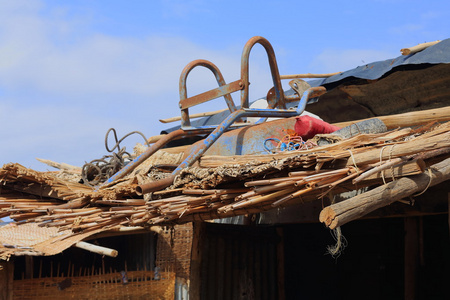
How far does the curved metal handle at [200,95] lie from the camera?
19.3 ft

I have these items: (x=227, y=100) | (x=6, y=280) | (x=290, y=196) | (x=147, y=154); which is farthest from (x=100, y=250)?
(x=290, y=196)

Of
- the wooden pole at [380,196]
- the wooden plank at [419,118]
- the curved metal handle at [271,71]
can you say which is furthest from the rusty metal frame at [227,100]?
the wooden pole at [380,196]

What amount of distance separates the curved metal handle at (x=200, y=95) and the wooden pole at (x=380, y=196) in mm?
2574

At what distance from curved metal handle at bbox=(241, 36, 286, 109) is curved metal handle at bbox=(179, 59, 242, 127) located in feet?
0.32

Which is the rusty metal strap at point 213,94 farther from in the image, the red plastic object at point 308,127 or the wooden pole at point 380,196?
the wooden pole at point 380,196

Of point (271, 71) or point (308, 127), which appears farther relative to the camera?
point (271, 71)

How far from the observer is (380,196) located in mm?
3354

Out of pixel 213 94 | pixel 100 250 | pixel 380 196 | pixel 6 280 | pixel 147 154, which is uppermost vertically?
pixel 213 94

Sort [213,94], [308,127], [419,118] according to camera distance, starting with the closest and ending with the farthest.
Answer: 1. [419,118]
2. [308,127]
3. [213,94]

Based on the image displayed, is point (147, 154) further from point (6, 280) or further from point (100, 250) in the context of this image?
point (6, 280)

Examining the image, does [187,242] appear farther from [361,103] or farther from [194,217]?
[361,103]

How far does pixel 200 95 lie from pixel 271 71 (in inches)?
32.7

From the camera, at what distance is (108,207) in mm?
5293

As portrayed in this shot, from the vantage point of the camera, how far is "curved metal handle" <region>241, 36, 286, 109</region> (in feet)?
18.6
